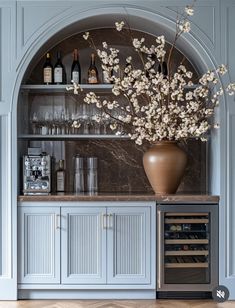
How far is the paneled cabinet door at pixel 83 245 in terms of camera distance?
3.95m

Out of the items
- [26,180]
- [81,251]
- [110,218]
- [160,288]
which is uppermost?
[26,180]

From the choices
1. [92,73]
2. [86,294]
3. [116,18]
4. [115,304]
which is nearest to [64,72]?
[92,73]

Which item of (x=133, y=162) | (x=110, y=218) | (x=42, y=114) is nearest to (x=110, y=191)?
(x=133, y=162)

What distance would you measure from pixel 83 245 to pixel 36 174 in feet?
2.40

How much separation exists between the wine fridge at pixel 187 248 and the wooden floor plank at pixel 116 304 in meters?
0.11

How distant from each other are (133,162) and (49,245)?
1.18 meters

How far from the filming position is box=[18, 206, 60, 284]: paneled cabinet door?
3.95m

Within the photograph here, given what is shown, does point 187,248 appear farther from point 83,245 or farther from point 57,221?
point 57,221

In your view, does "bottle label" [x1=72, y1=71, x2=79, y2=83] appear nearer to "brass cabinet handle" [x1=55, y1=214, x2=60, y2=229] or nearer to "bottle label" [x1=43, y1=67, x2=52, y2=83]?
"bottle label" [x1=43, y1=67, x2=52, y2=83]

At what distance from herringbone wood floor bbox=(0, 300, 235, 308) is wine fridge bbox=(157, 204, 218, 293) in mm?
112

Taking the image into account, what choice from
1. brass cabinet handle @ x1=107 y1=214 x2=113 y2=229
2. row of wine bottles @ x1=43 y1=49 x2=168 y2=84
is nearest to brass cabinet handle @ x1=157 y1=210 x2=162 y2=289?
brass cabinet handle @ x1=107 y1=214 x2=113 y2=229

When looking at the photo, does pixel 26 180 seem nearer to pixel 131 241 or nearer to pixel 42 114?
pixel 42 114

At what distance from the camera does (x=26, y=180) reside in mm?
4066

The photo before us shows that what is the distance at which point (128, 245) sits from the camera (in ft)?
13.0
